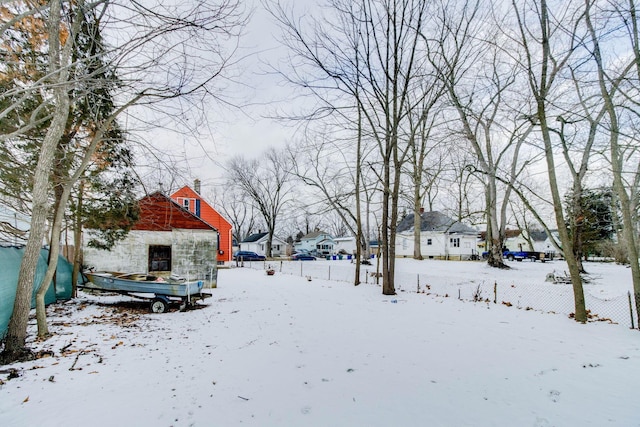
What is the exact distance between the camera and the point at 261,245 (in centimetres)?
4553

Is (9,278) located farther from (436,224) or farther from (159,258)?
(436,224)

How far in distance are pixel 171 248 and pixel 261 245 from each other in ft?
106

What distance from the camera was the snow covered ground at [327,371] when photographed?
3.23 meters

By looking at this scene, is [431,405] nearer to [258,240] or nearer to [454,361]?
[454,361]

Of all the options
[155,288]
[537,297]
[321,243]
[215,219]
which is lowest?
[537,297]

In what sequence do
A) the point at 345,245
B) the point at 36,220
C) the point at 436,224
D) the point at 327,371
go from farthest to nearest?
the point at 345,245
the point at 436,224
the point at 36,220
the point at 327,371

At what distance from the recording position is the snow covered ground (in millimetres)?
3234

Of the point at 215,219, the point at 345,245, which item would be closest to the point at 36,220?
the point at 215,219

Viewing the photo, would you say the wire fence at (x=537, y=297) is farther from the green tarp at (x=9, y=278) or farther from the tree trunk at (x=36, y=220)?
the green tarp at (x=9, y=278)

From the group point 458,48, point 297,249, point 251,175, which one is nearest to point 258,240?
point 251,175

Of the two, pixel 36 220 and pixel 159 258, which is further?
pixel 159 258

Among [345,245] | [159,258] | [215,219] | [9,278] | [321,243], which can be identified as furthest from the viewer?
[321,243]

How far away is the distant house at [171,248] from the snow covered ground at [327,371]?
5.23 m

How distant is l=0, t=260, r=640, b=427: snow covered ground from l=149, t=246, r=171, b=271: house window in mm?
5354
